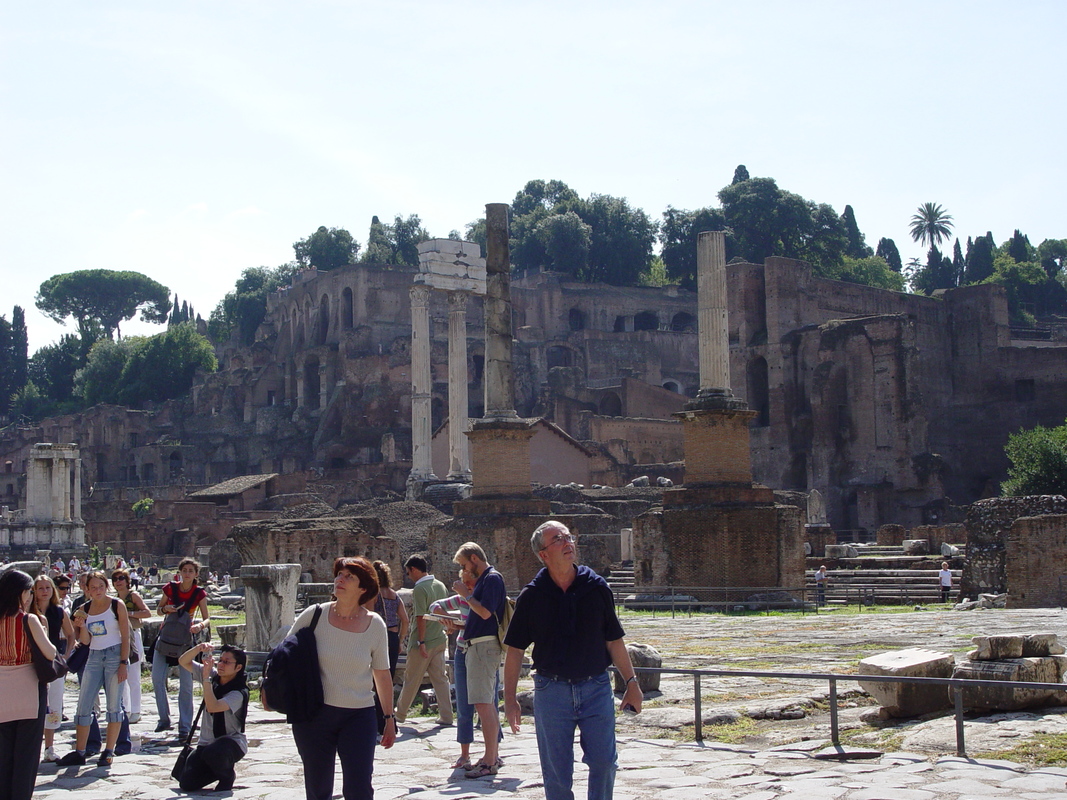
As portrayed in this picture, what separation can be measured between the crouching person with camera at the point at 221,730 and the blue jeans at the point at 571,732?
2256 mm

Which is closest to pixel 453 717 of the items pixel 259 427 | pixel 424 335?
pixel 424 335

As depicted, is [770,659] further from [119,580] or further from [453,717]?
[119,580]

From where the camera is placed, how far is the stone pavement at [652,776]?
5855 millimetres

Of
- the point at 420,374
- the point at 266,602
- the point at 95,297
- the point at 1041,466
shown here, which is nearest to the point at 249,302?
the point at 95,297

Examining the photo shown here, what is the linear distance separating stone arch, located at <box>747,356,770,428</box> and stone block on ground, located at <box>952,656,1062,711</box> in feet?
155

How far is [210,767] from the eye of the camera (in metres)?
6.68

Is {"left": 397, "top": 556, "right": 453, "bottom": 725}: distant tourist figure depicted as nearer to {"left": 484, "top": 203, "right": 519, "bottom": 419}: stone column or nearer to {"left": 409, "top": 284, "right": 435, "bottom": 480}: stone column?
{"left": 484, "top": 203, "right": 519, "bottom": 419}: stone column

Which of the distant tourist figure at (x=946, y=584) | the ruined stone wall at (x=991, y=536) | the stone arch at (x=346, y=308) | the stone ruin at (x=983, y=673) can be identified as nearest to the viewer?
the stone ruin at (x=983, y=673)

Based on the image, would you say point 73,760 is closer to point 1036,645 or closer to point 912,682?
point 912,682

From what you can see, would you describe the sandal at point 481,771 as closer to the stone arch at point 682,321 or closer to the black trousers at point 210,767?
the black trousers at point 210,767

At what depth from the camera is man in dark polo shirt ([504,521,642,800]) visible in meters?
5.17

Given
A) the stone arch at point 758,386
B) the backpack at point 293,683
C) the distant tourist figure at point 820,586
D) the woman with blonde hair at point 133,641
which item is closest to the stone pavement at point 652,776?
the woman with blonde hair at point 133,641

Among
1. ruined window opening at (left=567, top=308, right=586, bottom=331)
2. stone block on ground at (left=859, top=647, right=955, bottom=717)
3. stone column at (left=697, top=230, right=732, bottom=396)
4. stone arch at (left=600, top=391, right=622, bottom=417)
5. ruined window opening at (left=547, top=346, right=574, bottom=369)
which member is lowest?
stone block on ground at (left=859, top=647, right=955, bottom=717)

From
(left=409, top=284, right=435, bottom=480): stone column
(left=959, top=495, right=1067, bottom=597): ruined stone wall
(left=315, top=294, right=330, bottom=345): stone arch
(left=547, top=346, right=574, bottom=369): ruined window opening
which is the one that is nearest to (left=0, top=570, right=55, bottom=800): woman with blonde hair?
(left=959, top=495, right=1067, bottom=597): ruined stone wall
